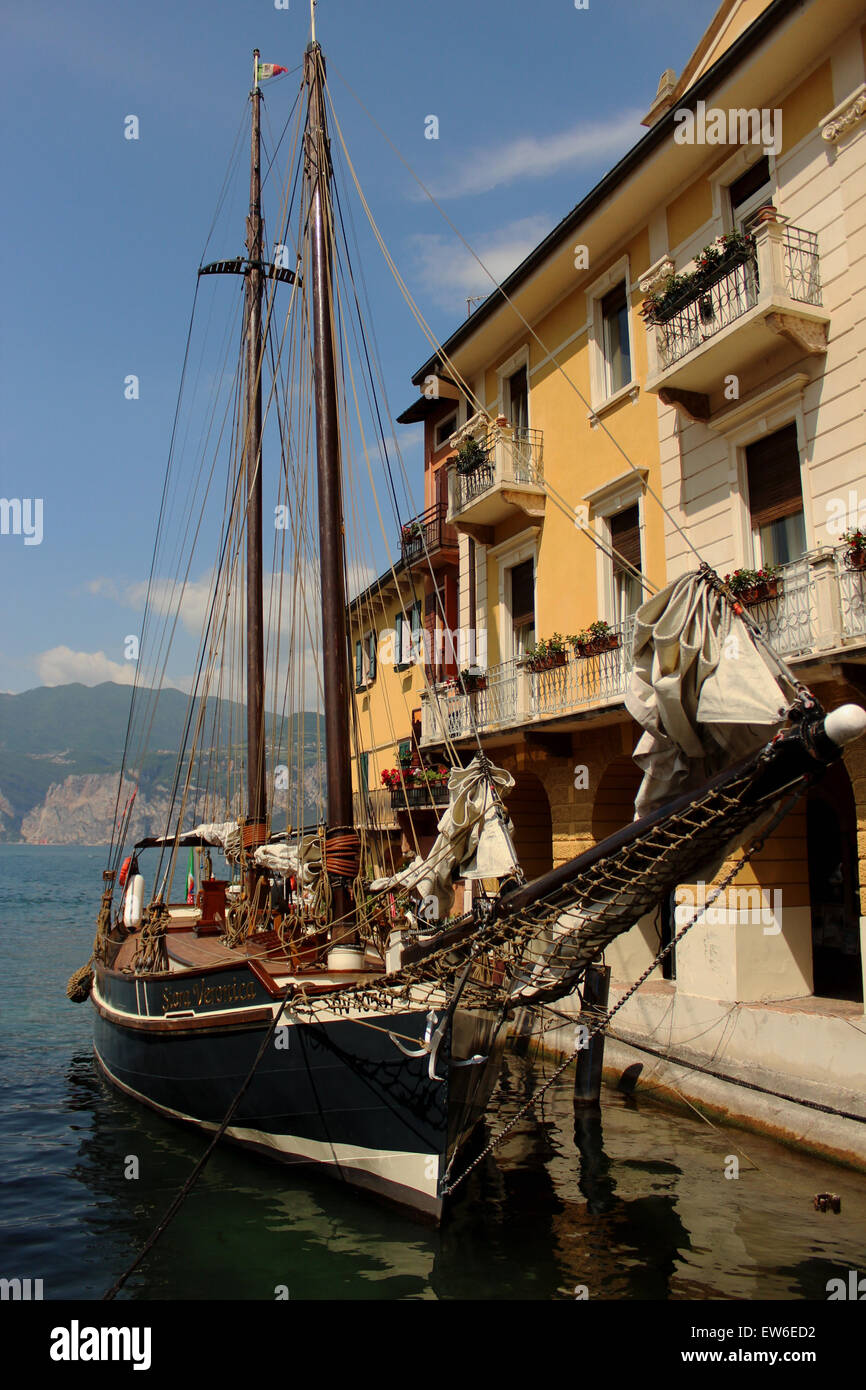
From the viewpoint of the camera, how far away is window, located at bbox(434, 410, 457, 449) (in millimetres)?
24016

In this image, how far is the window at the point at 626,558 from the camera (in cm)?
1572

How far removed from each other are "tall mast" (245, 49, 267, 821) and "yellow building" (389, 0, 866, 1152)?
3751 millimetres

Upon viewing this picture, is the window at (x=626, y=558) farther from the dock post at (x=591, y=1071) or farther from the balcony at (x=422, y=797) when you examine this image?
the dock post at (x=591, y=1071)

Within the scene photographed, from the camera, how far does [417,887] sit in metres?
9.62

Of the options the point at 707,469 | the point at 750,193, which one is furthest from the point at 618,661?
the point at 750,193

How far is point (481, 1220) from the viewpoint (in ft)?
26.9

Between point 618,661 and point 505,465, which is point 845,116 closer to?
Result: point 618,661

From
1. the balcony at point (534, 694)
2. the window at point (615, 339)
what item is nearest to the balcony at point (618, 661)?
the balcony at point (534, 694)

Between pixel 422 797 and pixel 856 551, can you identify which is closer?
pixel 856 551

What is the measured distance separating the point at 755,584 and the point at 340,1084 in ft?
25.1

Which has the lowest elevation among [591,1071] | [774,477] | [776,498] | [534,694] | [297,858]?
[591,1071]
